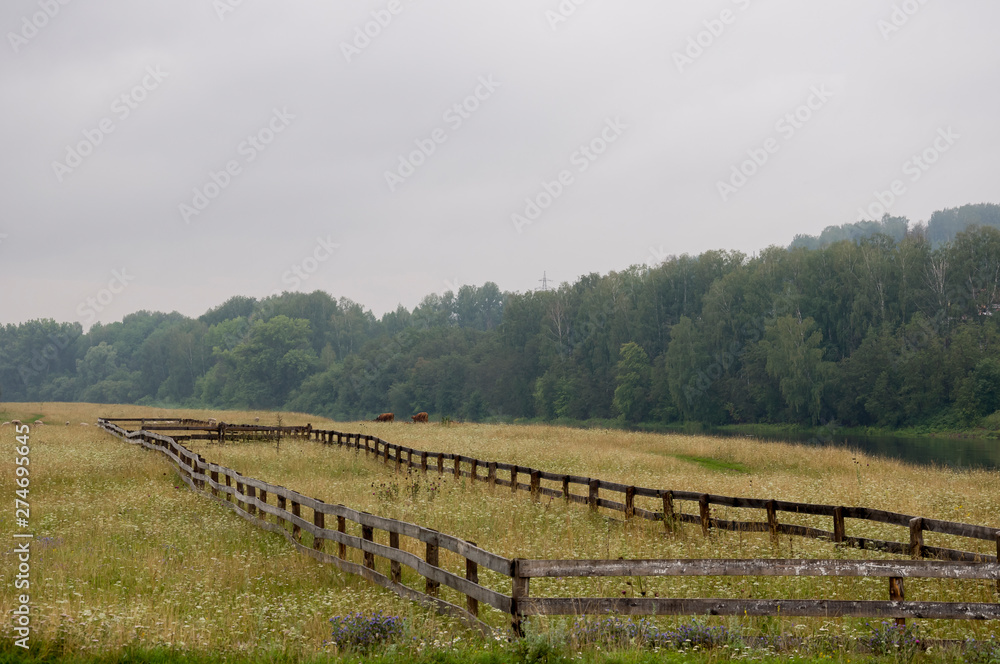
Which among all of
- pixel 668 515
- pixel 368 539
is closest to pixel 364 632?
pixel 368 539

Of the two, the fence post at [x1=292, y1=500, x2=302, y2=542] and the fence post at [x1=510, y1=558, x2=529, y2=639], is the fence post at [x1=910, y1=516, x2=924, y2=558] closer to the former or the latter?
the fence post at [x1=510, y1=558, x2=529, y2=639]

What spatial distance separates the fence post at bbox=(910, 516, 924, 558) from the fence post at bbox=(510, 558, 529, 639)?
210 inches

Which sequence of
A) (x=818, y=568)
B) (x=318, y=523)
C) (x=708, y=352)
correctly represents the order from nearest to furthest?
(x=818, y=568), (x=318, y=523), (x=708, y=352)

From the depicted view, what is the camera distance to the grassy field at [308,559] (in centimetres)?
799

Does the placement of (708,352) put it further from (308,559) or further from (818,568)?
(818,568)

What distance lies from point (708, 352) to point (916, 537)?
79.0m

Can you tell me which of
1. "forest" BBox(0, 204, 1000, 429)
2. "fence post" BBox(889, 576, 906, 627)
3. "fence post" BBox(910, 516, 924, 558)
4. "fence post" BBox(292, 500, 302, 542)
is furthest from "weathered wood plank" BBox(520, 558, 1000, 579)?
"forest" BBox(0, 204, 1000, 429)

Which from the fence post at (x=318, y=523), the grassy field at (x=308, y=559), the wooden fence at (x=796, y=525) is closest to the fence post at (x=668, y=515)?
the wooden fence at (x=796, y=525)

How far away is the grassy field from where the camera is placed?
799cm

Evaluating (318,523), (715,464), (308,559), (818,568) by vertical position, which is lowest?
(715,464)

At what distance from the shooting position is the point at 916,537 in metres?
9.80

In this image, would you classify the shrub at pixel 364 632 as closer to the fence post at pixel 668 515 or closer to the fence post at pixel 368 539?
the fence post at pixel 368 539

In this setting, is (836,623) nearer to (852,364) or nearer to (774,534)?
(774,534)

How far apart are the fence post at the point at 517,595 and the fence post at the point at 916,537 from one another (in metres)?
5.34
